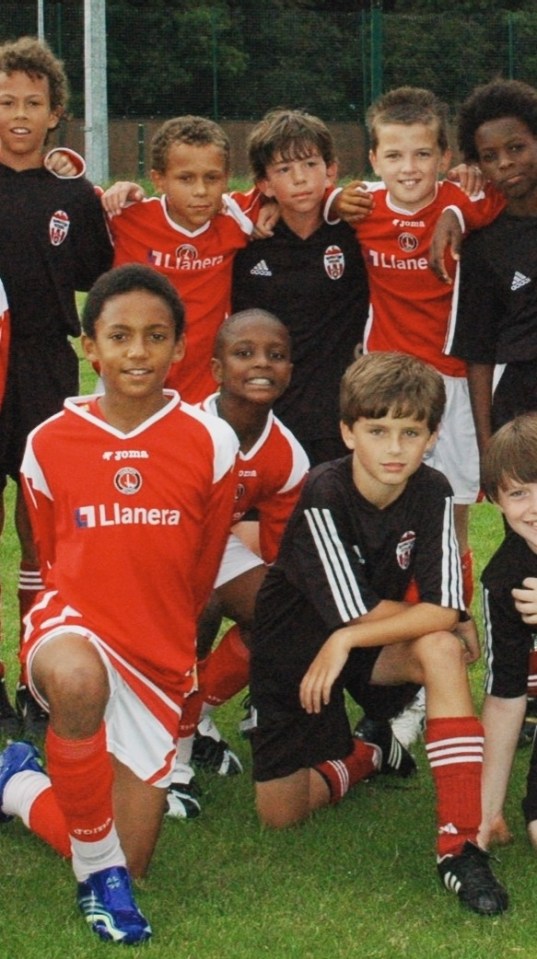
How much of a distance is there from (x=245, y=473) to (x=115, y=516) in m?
0.91

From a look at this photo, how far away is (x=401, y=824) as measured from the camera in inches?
161

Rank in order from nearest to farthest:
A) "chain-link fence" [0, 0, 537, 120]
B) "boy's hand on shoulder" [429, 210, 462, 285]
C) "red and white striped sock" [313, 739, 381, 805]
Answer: "red and white striped sock" [313, 739, 381, 805] < "boy's hand on shoulder" [429, 210, 462, 285] < "chain-link fence" [0, 0, 537, 120]

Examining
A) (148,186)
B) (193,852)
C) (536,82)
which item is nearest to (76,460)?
(193,852)

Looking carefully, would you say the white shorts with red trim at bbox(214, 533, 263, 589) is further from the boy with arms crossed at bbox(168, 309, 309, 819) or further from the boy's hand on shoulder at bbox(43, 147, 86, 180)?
the boy's hand on shoulder at bbox(43, 147, 86, 180)

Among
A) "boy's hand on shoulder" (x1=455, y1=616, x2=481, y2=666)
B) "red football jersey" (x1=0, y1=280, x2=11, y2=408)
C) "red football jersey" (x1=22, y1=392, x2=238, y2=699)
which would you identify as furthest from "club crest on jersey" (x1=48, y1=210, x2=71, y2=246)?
"boy's hand on shoulder" (x1=455, y1=616, x2=481, y2=666)

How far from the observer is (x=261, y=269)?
16.7 ft

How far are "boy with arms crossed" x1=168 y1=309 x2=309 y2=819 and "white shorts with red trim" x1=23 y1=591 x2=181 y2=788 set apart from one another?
2.64 ft

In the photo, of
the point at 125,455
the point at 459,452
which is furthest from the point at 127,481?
the point at 459,452

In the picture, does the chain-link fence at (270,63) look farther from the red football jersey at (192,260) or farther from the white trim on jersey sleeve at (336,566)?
the white trim on jersey sleeve at (336,566)

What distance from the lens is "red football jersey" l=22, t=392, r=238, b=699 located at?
361cm

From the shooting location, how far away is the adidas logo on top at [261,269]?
5.10 meters

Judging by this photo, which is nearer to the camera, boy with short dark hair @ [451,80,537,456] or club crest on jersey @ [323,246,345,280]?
boy with short dark hair @ [451,80,537,456]

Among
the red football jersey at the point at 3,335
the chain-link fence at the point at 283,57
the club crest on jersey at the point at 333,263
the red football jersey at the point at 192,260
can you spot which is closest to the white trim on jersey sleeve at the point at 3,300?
the red football jersey at the point at 3,335

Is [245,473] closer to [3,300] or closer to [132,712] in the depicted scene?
[3,300]
